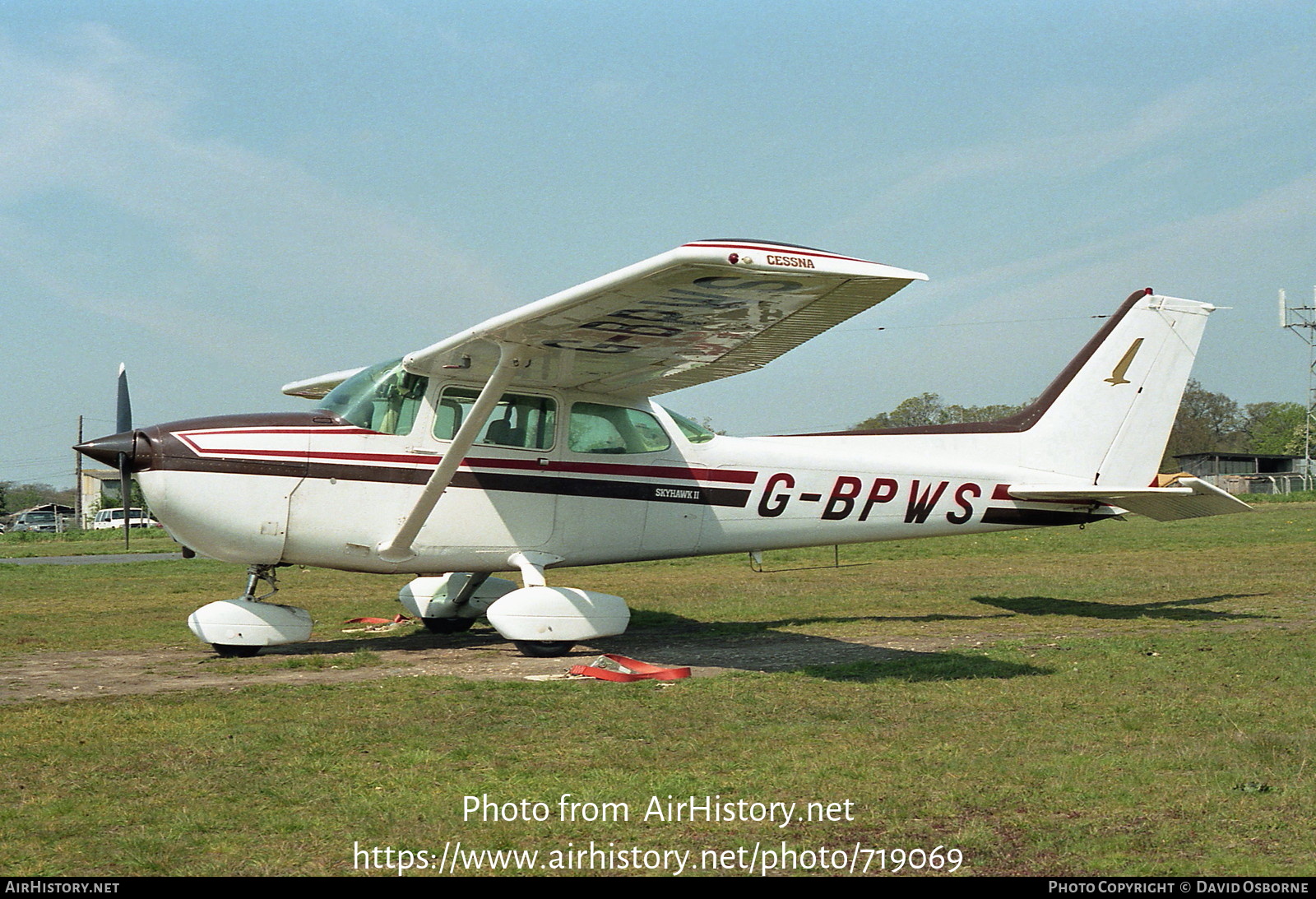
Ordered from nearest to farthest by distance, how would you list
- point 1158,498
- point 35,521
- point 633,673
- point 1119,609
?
1. point 633,673
2. point 1158,498
3. point 1119,609
4. point 35,521

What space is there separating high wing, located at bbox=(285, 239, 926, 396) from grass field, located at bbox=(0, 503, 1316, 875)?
8.38ft

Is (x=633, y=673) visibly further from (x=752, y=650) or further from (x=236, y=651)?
(x=236, y=651)

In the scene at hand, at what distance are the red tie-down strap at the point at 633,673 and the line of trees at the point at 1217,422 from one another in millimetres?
79826

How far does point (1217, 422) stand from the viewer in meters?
111

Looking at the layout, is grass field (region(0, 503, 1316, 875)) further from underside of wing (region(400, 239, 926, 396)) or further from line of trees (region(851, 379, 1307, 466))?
line of trees (region(851, 379, 1307, 466))

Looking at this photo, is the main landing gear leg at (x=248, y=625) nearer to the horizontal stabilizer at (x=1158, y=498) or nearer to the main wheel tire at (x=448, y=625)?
the main wheel tire at (x=448, y=625)

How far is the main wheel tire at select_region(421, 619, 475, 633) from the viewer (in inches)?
430

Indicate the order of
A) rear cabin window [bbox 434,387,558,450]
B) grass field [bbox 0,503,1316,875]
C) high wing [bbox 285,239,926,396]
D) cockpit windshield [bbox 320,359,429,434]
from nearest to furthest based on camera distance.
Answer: grass field [bbox 0,503,1316,875], high wing [bbox 285,239,926,396], cockpit windshield [bbox 320,359,429,434], rear cabin window [bbox 434,387,558,450]

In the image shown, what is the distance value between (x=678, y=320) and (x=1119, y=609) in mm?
6522

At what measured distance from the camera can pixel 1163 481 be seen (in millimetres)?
11383

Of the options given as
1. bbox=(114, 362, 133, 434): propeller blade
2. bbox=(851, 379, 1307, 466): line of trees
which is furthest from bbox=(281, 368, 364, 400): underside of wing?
bbox=(851, 379, 1307, 466): line of trees

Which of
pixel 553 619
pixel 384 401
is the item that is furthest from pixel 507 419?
pixel 553 619

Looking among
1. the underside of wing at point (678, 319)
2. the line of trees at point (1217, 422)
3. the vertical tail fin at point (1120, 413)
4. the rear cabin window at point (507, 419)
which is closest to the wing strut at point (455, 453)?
the underside of wing at point (678, 319)

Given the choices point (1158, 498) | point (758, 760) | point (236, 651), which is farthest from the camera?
point (1158, 498)
